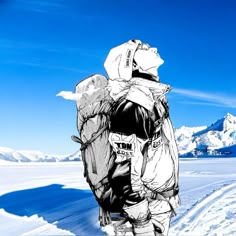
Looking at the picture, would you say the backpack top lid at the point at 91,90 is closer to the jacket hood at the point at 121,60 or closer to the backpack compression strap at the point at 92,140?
the jacket hood at the point at 121,60

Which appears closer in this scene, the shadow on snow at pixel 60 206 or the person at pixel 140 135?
the person at pixel 140 135

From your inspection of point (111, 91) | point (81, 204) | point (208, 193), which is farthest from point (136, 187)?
point (208, 193)

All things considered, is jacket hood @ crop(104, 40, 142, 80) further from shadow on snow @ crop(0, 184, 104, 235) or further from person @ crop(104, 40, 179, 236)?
shadow on snow @ crop(0, 184, 104, 235)

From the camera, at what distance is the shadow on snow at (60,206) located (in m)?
4.46

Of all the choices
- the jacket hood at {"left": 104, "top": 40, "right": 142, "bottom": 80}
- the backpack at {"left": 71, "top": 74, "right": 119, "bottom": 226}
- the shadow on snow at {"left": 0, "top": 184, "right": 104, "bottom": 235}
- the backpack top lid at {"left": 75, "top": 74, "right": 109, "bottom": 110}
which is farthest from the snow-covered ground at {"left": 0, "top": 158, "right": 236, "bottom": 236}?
the jacket hood at {"left": 104, "top": 40, "right": 142, "bottom": 80}

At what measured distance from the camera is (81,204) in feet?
18.2

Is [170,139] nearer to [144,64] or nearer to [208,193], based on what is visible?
[144,64]

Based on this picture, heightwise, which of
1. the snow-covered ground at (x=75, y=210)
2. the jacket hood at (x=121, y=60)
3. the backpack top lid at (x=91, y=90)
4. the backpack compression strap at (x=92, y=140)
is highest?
the jacket hood at (x=121, y=60)

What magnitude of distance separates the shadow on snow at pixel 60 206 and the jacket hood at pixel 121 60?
5.33 ft

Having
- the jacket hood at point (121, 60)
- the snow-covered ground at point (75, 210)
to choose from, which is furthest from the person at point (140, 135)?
the snow-covered ground at point (75, 210)

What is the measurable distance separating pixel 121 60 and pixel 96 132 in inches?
20.2

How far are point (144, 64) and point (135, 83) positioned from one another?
15cm

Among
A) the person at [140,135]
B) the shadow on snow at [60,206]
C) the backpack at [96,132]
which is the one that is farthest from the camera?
the shadow on snow at [60,206]

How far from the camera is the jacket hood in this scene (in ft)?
9.17
